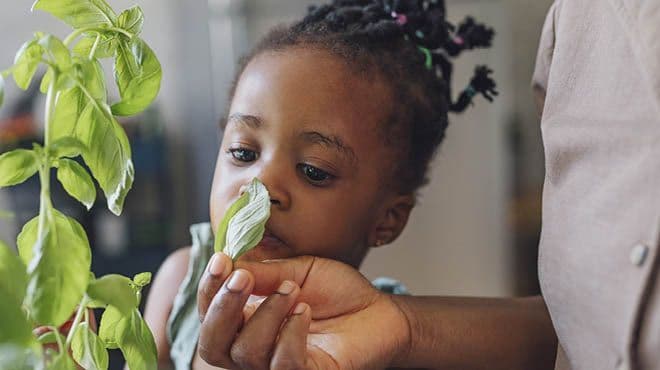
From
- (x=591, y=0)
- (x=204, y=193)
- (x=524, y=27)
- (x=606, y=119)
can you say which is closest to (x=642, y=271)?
(x=606, y=119)

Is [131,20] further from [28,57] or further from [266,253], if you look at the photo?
[266,253]

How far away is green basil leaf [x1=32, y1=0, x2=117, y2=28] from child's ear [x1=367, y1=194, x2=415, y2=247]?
0.47 m

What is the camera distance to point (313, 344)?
0.64 meters

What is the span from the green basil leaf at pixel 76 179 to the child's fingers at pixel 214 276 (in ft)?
0.31

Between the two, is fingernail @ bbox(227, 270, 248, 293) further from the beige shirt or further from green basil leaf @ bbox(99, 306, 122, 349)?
the beige shirt

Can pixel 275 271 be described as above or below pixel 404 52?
below

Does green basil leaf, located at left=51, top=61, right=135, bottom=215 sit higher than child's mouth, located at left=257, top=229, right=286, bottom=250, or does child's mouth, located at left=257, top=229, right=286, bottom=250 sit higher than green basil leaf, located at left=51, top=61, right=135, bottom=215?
green basil leaf, located at left=51, top=61, right=135, bottom=215

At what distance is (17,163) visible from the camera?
45cm

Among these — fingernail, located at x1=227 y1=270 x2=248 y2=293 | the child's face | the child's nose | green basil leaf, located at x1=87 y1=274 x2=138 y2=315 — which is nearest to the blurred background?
the child's face

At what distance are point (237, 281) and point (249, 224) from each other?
1.6 inches

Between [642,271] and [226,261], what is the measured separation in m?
0.28

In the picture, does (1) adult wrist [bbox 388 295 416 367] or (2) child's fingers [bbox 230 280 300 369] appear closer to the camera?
(2) child's fingers [bbox 230 280 300 369]

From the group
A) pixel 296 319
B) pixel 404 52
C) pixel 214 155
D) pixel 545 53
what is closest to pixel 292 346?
pixel 296 319

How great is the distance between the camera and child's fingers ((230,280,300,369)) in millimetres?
571
